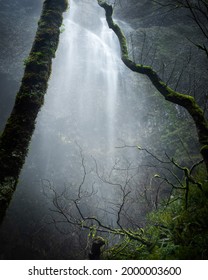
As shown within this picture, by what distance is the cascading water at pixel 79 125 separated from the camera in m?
15.8

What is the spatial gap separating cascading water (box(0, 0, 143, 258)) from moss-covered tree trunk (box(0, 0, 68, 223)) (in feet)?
37.7

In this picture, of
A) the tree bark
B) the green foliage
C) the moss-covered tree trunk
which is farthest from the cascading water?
the moss-covered tree trunk

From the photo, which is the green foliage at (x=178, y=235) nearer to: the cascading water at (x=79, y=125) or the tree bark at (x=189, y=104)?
the tree bark at (x=189, y=104)

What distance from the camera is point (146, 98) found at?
20547 mm

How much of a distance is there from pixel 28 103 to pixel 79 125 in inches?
621

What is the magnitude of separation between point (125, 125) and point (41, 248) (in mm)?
10116

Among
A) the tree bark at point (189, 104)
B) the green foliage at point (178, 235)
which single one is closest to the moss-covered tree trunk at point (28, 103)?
the tree bark at point (189, 104)

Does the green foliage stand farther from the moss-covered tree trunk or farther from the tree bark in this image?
the moss-covered tree trunk

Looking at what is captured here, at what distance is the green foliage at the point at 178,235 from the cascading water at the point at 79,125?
10.3 metres

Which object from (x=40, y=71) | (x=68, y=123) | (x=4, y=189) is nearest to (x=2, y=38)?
(x=68, y=123)

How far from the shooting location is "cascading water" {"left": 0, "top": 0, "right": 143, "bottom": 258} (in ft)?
51.9

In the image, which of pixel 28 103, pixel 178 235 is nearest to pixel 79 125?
pixel 28 103

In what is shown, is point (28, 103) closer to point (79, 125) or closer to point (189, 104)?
point (189, 104)
